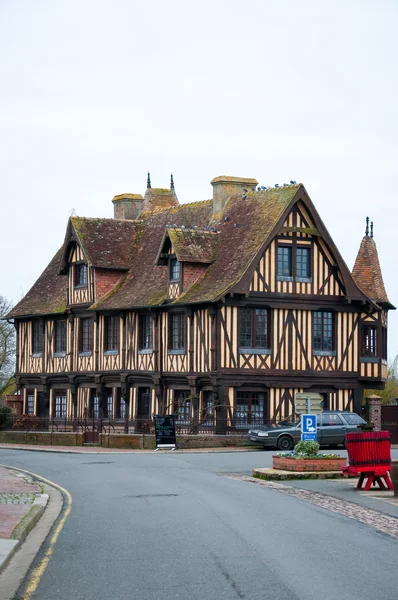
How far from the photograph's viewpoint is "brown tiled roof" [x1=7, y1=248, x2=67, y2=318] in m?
54.2

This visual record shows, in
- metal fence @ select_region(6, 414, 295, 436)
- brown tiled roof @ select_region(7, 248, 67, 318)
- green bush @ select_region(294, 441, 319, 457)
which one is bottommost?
green bush @ select_region(294, 441, 319, 457)

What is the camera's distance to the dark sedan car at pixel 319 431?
130 feet

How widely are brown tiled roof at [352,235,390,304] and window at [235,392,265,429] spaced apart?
8459 mm

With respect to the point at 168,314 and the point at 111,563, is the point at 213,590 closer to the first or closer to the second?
the point at 111,563

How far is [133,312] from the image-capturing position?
48688mm

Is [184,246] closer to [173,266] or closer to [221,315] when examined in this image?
[173,266]

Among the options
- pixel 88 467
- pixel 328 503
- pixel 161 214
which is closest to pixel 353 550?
pixel 328 503

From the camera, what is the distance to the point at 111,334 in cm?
5028

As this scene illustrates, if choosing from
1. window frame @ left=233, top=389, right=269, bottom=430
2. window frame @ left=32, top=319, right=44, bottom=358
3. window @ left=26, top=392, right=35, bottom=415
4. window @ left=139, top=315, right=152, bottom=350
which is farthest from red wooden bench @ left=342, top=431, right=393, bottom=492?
window @ left=26, top=392, right=35, bottom=415

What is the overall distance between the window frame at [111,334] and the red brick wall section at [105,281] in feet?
3.77

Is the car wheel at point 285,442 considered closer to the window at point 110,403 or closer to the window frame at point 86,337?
the window at point 110,403

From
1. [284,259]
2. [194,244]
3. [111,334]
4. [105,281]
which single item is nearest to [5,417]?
[111,334]

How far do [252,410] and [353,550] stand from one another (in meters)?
31.4

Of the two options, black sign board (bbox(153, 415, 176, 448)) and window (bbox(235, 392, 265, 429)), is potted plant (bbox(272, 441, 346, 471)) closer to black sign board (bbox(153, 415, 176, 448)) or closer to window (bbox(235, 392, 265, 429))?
black sign board (bbox(153, 415, 176, 448))
